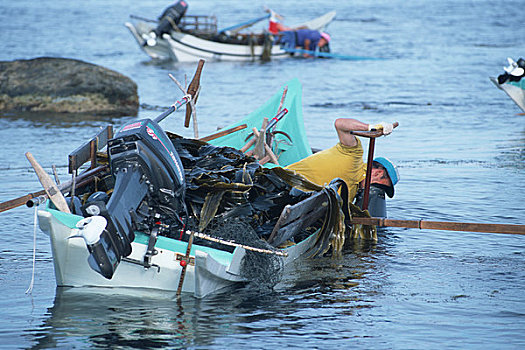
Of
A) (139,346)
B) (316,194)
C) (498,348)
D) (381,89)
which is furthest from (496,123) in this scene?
(139,346)

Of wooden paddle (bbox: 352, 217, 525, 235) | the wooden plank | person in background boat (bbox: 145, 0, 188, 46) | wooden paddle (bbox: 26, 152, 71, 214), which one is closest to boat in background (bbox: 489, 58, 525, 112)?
wooden paddle (bbox: 352, 217, 525, 235)

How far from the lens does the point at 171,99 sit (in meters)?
19.1

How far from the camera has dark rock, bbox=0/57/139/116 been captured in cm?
1675

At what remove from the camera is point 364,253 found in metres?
7.25

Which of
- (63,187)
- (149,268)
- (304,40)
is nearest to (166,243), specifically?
(149,268)

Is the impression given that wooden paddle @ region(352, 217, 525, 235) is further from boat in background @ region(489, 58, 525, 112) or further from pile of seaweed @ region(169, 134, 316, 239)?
boat in background @ region(489, 58, 525, 112)

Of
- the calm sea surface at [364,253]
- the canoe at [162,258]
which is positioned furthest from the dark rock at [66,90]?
the canoe at [162,258]

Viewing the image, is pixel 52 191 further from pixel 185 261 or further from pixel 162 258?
pixel 185 261

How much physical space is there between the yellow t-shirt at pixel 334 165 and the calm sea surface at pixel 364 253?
0.78m

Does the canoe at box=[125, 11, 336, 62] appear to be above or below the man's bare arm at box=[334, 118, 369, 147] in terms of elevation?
below

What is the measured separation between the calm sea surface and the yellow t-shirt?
2.56ft

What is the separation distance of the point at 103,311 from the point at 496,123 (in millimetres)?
11506

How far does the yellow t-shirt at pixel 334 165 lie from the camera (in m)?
7.50

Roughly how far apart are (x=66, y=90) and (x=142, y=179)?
1216cm
